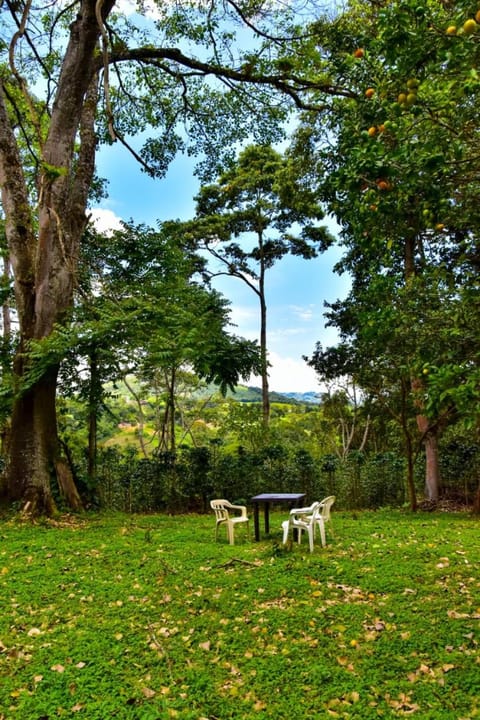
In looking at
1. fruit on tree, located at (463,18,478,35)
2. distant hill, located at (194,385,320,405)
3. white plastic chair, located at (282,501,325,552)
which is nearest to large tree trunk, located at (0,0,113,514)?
white plastic chair, located at (282,501,325,552)

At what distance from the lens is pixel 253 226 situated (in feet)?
45.8

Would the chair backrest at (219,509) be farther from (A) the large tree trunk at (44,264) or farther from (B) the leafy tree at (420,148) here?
(B) the leafy tree at (420,148)

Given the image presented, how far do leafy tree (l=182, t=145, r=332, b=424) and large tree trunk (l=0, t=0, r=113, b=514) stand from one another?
6.91 metres

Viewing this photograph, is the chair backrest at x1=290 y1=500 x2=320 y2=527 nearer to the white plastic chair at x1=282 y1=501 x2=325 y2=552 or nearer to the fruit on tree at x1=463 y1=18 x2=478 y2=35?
the white plastic chair at x1=282 y1=501 x2=325 y2=552

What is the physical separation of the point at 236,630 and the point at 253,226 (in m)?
12.5

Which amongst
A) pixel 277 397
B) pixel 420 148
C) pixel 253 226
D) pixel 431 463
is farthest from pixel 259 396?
pixel 420 148

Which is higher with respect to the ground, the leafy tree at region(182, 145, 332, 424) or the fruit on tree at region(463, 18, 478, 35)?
the leafy tree at region(182, 145, 332, 424)

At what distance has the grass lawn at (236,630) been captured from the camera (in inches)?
93.8

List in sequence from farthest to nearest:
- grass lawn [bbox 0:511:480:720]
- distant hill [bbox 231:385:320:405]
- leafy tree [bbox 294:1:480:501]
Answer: distant hill [bbox 231:385:320:405] < grass lawn [bbox 0:511:480:720] < leafy tree [bbox 294:1:480:501]

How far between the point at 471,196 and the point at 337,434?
485 inches

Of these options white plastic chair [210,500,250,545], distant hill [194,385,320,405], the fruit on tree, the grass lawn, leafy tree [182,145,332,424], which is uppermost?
leafy tree [182,145,332,424]

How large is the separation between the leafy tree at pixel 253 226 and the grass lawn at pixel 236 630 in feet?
28.0

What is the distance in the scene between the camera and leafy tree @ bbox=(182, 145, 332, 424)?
44.1 ft

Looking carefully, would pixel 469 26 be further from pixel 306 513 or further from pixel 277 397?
pixel 277 397
